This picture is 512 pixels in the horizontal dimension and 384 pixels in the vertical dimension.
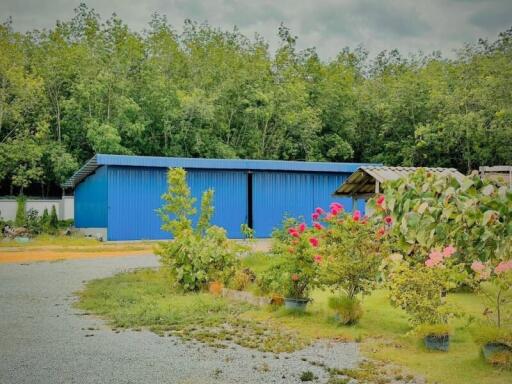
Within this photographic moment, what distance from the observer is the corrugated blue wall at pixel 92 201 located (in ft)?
65.9

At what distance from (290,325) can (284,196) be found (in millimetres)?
15261

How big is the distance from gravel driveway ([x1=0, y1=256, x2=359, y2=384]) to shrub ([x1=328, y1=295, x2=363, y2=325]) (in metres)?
0.79

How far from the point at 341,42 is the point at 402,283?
1540 inches

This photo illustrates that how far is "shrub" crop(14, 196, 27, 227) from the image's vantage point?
23.7m

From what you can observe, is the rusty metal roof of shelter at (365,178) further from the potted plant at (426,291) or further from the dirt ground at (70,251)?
the potted plant at (426,291)

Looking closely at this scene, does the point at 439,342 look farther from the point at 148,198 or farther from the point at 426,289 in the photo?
the point at 148,198

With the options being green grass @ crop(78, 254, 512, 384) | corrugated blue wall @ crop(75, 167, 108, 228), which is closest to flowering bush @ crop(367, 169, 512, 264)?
green grass @ crop(78, 254, 512, 384)

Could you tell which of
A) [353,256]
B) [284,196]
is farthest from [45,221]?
[353,256]

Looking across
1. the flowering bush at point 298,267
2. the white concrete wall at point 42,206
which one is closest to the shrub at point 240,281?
the flowering bush at point 298,267

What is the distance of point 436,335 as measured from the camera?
5785mm

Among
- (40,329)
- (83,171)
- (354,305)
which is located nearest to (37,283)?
(40,329)

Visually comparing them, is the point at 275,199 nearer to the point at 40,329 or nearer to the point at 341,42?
the point at 40,329

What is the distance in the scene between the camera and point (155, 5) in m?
35.2

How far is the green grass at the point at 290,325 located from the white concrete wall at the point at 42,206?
57.9 feet
